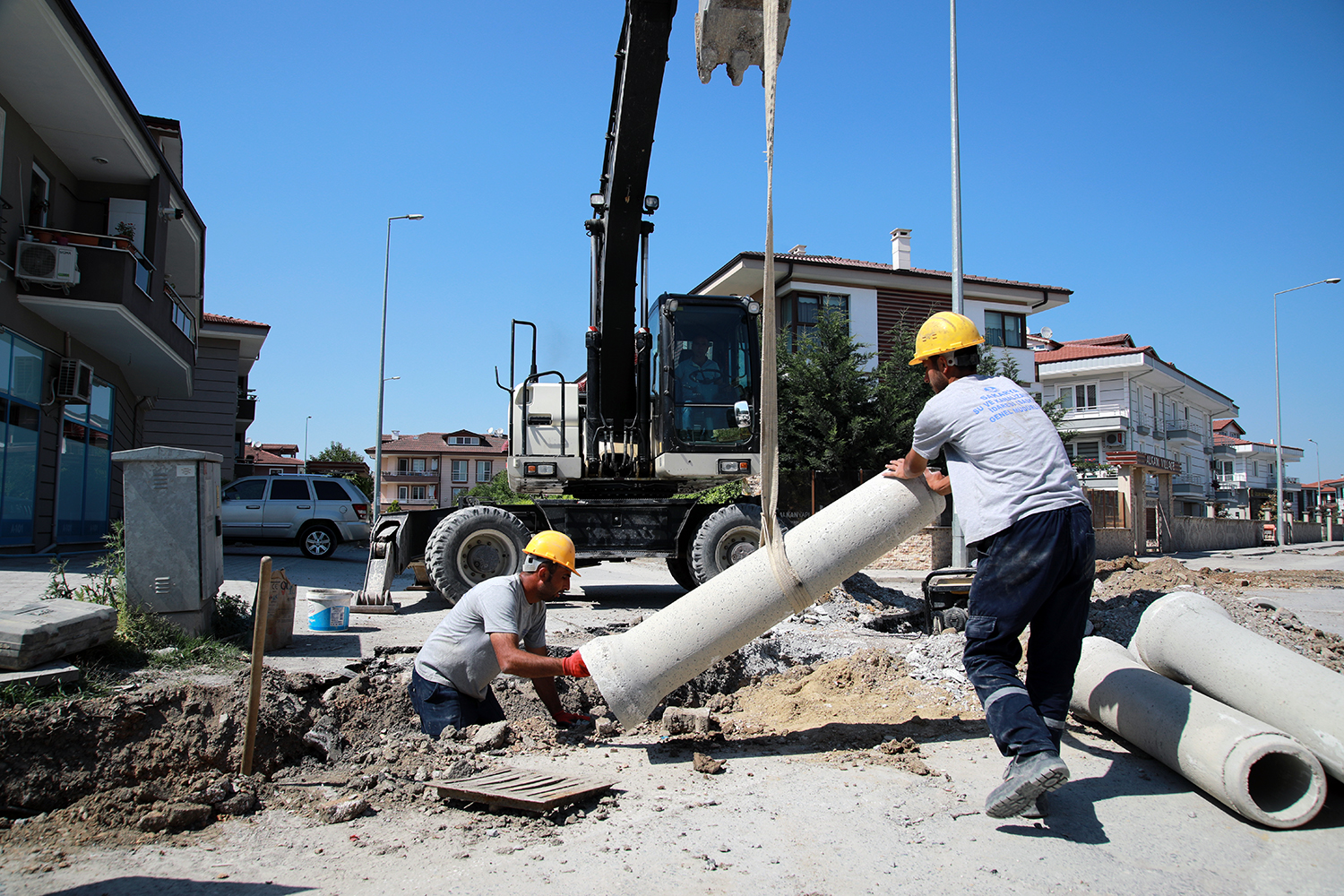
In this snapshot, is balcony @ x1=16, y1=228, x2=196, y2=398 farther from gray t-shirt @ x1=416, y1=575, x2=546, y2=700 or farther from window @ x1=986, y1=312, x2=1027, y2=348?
window @ x1=986, y1=312, x2=1027, y2=348

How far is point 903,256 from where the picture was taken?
28750 millimetres

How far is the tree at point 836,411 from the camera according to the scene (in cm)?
1931

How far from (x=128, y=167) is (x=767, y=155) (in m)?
14.5

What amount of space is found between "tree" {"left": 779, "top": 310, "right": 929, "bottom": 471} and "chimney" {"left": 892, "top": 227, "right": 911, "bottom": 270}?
10.1m

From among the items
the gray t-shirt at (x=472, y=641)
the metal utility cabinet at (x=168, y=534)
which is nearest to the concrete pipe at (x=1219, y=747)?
the gray t-shirt at (x=472, y=641)

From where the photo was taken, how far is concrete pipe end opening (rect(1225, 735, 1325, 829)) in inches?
117

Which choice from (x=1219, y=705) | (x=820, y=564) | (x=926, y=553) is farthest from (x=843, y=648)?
(x=926, y=553)

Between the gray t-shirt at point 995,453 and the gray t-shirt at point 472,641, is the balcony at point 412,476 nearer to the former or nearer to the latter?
the gray t-shirt at point 472,641

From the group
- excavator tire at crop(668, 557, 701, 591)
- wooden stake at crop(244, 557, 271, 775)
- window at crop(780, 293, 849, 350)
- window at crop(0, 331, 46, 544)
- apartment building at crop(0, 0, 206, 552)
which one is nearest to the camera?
wooden stake at crop(244, 557, 271, 775)

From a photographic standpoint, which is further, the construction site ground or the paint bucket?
the paint bucket

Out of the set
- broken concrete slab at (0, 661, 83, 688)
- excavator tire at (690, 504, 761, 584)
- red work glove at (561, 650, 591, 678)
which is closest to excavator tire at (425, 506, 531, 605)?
excavator tire at (690, 504, 761, 584)

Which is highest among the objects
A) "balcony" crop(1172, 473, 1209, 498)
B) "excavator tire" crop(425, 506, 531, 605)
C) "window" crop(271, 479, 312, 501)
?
"balcony" crop(1172, 473, 1209, 498)

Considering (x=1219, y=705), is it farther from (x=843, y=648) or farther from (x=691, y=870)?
(x=843, y=648)

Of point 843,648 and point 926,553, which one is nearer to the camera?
point 843,648
